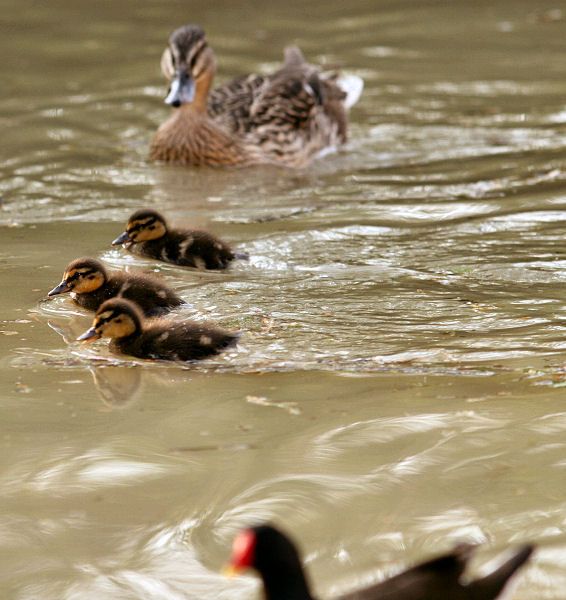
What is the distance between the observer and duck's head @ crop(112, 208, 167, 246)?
6262mm

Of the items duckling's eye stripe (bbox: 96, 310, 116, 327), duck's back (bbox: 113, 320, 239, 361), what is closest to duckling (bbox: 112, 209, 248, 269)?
→ duck's back (bbox: 113, 320, 239, 361)

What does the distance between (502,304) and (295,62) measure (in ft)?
14.6

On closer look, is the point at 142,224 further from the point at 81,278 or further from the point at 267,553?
the point at 267,553

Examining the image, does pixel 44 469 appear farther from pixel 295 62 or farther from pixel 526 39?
pixel 526 39

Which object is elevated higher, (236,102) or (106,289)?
(236,102)

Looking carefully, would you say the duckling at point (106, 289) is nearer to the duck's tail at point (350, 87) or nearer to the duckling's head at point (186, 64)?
the duckling's head at point (186, 64)

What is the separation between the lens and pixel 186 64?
8719mm

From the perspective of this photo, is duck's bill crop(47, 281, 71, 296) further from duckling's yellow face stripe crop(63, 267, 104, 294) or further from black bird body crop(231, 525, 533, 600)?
black bird body crop(231, 525, 533, 600)

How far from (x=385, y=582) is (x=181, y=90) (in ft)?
19.9

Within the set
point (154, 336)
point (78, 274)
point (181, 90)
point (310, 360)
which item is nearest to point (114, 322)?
point (154, 336)

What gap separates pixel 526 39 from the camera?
37.0 ft

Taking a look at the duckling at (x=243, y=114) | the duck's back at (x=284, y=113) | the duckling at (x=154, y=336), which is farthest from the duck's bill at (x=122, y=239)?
the duck's back at (x=284, y=113)

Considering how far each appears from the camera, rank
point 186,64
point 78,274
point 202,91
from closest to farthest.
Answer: point 78,274, point 186,64, point 202,91

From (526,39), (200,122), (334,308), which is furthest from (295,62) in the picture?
(334,308)
